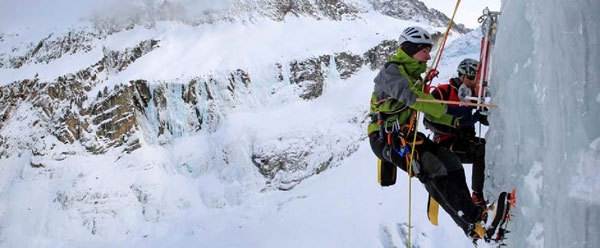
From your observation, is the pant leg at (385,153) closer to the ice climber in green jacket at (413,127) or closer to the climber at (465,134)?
the ice climber in green jacket at (413,127)

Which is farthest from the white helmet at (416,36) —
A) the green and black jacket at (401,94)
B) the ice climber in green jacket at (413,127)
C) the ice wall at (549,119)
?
the ice wall at (549,119)

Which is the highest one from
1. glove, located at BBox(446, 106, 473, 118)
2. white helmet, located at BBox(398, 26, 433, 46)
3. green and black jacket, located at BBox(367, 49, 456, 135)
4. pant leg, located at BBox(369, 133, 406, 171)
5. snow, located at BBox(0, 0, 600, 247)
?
white helmet, located at BBox(398, 26, 433, 46)

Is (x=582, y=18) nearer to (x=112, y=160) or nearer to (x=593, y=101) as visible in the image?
(x=593, y=101)

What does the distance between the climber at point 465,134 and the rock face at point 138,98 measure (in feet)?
106

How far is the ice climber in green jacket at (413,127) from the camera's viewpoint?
4.47 m

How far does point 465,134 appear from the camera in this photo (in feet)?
18.1

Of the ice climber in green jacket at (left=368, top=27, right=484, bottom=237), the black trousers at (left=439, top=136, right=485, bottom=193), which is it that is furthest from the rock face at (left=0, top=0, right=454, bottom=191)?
the ice climber in green jacket at (left=368, top=27, right=484, bottom=237)

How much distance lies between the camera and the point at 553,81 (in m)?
2.98

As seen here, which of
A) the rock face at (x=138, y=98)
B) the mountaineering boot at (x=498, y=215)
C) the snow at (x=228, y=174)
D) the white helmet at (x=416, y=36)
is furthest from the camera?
the rock face at (x=138, y=98)

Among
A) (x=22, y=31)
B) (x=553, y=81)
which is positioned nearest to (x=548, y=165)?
(x=553, y=81)

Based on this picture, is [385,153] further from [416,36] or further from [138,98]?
[138,98]

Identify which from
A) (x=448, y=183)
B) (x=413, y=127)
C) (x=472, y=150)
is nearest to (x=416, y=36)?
(x=413, y=127)

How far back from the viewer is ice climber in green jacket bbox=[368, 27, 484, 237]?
4469 mm

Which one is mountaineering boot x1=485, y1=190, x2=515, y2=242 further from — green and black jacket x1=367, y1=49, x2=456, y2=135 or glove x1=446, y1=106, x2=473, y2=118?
glove x1=446, y1=106, x2=473, y2=118
